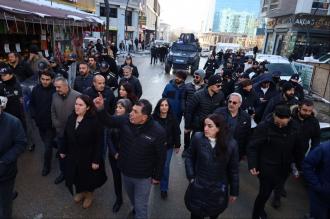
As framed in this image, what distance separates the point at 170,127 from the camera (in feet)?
13.7

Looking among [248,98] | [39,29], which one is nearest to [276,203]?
[248,98]

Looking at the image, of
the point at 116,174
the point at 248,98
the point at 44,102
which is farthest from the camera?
the point at 248,98

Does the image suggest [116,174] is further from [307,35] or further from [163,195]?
[307,35]

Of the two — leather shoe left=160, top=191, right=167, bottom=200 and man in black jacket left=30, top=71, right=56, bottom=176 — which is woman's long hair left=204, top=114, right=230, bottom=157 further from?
man in black jacket left=30, top=71, right=56, bottom=176

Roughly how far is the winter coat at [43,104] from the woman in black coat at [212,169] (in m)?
2.84

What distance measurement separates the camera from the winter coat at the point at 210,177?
2986 mm

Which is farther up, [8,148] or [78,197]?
→ [8,148]

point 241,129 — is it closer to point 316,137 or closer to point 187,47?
point 316,137

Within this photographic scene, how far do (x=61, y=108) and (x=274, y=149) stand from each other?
10.3 feet

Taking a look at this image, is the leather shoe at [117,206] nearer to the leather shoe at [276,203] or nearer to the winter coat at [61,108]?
the winter coat at [61,108]

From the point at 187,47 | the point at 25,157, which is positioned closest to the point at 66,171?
the point at 25,157

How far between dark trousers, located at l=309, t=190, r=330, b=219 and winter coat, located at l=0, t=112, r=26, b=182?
330 centimetres

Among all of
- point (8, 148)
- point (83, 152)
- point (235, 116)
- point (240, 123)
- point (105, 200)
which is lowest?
point (105, 200)

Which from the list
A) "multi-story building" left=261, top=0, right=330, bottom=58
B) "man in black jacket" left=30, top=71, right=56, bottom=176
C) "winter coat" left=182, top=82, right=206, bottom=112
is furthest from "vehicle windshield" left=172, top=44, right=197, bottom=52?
"man in black jacket" left=30, top=71, right=56, bottom=176
